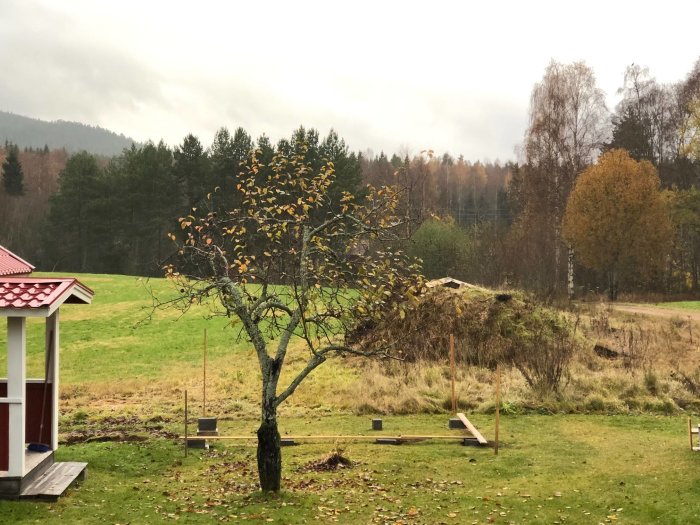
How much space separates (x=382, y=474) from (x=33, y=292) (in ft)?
19.6

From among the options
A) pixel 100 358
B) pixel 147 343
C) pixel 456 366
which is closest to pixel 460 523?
pixel 456 366

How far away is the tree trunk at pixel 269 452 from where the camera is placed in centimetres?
933

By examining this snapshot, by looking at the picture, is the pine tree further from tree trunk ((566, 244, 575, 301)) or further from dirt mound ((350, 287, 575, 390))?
dirt mound ((350, 287, 575, 390))

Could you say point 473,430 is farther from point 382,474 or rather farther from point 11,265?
point 11,265

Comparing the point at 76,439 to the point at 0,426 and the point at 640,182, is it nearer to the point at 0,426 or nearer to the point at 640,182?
the point at 0,426

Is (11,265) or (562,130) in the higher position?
(562,130)

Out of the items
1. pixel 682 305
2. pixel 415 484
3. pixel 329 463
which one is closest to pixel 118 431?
pixel 329 463

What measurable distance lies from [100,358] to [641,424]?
19.2m

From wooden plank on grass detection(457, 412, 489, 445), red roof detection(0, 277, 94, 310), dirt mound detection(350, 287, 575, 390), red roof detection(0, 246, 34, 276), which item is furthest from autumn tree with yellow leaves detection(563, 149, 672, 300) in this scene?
red roof detection(0, 277, 94, 310)

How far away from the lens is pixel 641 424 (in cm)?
1444

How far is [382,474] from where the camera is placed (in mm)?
10719

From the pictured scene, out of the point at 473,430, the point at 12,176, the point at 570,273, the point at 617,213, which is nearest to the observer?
the point at 473,430

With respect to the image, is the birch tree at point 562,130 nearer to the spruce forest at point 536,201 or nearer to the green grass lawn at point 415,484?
the spruce forest at point 536,201

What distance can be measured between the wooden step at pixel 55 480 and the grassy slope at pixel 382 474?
0.67ft
